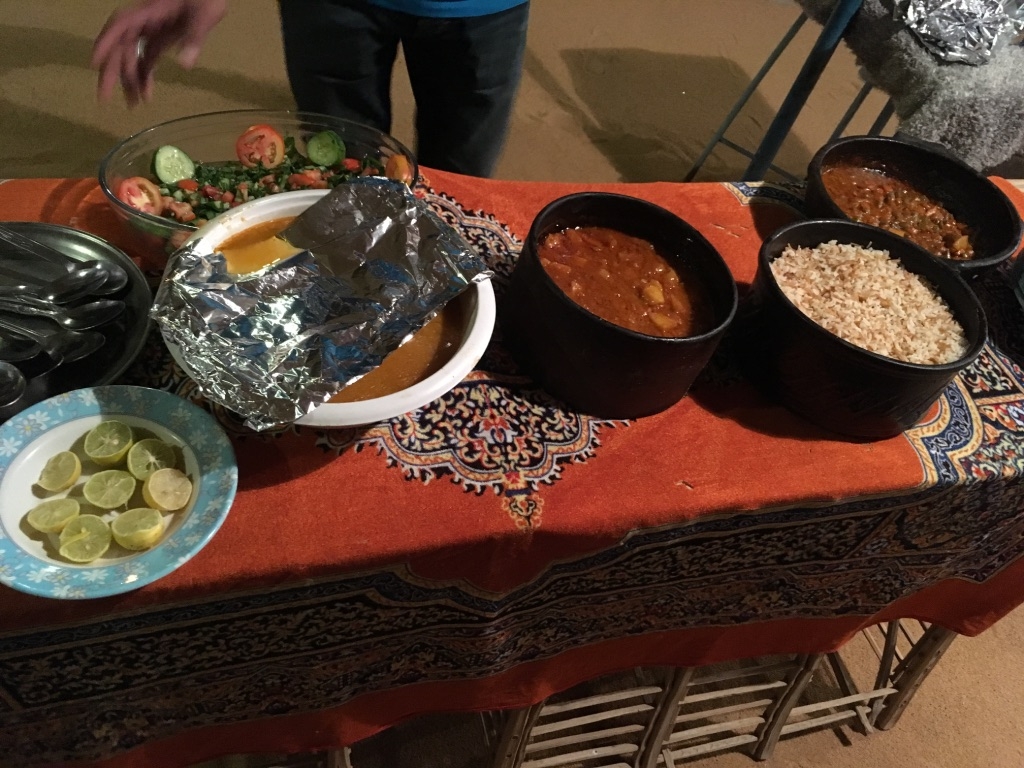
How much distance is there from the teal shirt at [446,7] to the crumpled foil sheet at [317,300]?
55 centimetres

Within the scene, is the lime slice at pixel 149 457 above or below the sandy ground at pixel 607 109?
above

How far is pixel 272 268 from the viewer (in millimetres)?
756

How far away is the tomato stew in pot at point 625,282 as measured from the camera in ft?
2.65

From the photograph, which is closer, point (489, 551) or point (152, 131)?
point (489, 551)

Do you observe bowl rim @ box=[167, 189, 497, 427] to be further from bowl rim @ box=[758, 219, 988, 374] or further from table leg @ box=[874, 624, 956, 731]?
table leg @ box=[874, 624, 956, 731]

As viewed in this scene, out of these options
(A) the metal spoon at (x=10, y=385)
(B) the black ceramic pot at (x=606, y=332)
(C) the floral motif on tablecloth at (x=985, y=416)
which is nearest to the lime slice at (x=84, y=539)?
(A) the metal spoon at (x=10, y=385)

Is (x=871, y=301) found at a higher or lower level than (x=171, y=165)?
higher

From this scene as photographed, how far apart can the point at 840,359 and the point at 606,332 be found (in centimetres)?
27

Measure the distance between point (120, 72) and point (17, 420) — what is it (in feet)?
1.26

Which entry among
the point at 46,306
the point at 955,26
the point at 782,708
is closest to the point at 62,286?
the point at 46,306

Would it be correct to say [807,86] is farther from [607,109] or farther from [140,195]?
[140,195]

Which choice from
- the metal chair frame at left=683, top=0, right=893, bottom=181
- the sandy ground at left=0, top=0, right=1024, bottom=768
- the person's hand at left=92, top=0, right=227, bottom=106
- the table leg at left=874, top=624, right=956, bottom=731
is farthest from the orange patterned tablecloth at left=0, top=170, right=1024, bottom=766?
the metal chair frame at left=683, top=0, right=893, bottom=181

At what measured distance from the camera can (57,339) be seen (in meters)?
0.69

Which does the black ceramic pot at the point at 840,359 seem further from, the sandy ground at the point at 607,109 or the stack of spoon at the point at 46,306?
the sandy ground at the point at 607,109
